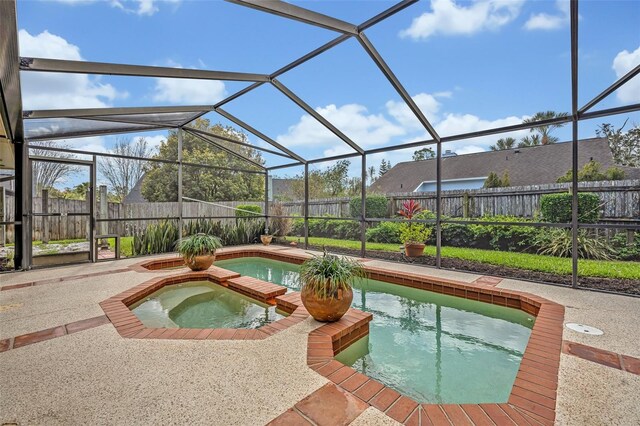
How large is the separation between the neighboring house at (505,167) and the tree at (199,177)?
6686 millimetres

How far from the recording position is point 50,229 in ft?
20.3

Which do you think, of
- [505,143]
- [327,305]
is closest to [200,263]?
[327,305]

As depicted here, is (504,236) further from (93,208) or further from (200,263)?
(93,208)

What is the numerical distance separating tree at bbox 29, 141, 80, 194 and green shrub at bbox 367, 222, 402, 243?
329 inches

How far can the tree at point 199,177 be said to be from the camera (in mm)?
13477

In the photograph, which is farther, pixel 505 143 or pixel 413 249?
pixel 505 143

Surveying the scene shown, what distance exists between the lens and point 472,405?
1.82 m

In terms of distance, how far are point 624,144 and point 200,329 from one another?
1039cm

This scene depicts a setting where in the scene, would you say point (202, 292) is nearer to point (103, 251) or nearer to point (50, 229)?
point (50, 229)

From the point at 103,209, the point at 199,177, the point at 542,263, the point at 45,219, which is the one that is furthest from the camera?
the point at 199,177

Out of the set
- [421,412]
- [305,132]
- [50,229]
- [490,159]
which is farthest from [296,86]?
[490,159]

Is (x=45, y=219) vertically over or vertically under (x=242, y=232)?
over

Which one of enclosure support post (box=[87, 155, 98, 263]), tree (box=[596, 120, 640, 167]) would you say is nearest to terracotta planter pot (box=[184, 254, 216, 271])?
enclosure support post (box=[87, 155, 98, 263])

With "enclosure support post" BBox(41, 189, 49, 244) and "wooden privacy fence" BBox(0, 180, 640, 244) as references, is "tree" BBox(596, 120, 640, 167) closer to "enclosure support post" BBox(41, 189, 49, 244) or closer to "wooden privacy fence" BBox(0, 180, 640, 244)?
"wooden privacy fence" BBox(0, 180, 640, 244)
